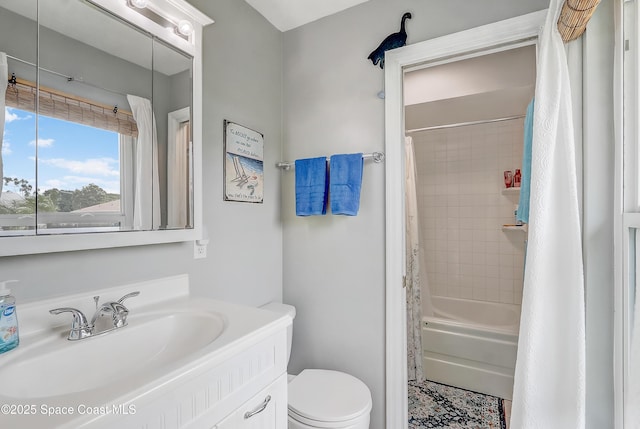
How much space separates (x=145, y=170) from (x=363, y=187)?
1055 millimetres

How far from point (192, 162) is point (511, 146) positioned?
2.62 meters

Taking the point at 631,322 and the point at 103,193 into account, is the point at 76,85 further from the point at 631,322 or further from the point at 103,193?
the point at 631,322

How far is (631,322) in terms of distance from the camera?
3.33 ft

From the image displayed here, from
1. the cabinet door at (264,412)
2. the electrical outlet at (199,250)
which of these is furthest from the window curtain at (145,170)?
the cabinet door at (264,412)

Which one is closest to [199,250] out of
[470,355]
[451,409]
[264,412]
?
[264,412]

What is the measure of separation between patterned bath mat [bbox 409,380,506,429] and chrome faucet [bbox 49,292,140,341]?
5.45 ft

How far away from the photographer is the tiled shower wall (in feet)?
8.93

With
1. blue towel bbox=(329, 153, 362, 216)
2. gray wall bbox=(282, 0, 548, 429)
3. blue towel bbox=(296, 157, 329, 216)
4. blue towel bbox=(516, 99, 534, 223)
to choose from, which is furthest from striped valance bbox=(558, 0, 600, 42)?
blue towel bbox=(296, 157, 329, 216)

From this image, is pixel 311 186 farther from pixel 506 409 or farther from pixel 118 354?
pixel 506 409

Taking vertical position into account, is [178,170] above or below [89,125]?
below

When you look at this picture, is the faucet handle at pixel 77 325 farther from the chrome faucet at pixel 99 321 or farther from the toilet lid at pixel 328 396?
the toilet lid at pixel 328 396

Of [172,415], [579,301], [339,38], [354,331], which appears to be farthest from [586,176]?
[172,415]

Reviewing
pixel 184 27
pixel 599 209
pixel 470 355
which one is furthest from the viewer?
pixel 470 355

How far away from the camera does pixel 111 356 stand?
0.92 metres
